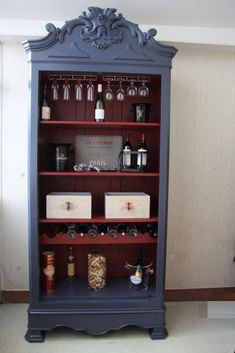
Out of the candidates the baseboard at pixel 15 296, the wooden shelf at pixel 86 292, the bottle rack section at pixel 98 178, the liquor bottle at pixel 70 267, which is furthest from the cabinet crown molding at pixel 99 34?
the baseboard at pixel 15 296

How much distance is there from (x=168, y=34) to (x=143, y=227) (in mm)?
1645

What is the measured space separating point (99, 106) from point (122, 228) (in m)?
1.00

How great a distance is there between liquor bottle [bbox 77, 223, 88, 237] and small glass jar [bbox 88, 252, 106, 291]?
214 millimetres

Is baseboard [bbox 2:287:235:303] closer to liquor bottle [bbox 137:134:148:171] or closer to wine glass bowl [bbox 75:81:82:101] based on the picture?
liquor bottle [bbox 137:134:148:171]

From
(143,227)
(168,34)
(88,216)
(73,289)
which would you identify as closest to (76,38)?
(168,34)

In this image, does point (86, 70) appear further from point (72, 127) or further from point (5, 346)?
point (5, 346)

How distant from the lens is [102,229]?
2.45 meters

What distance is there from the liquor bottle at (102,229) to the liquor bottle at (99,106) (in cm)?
84

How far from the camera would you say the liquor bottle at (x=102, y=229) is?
Answer: 243cm

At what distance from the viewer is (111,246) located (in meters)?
2.74

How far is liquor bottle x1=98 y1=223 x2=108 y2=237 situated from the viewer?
243 centimetres

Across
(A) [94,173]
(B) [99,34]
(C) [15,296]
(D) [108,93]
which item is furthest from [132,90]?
(C) [15,296]

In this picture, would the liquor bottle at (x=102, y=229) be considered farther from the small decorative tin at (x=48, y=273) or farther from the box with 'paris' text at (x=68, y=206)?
the small decorative tin at (x=48, y=273)

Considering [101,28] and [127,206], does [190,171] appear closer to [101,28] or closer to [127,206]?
[127,206]
